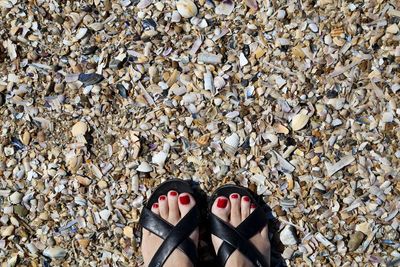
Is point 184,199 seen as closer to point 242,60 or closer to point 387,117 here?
point 242,60

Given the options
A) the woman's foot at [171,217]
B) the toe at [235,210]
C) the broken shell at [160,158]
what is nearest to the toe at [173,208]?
the woman's foot at [171,217]

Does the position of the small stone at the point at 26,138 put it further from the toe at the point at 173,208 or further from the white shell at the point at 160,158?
the toe at the point at 173,208

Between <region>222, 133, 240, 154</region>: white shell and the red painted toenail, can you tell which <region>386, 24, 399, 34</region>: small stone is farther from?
the red painted toenail

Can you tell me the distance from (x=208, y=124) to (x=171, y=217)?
17.8 inches

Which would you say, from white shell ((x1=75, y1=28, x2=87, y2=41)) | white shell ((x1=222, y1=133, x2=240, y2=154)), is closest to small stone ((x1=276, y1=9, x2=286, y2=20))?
white shell ((x1=222, y1=133, x2=240, y2=154))

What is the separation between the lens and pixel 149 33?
254 centimetres

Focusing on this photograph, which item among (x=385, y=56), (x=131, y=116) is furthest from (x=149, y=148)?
(x=385, y=56)

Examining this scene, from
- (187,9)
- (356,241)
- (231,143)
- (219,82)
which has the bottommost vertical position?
(356,241)

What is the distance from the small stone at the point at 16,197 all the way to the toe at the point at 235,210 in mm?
959

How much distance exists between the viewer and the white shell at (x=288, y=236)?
2.44 meters

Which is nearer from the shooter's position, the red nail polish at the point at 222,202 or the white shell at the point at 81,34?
the red nail polish at the point at 222,202

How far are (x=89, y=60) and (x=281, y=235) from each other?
119cm

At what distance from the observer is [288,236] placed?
2.45m

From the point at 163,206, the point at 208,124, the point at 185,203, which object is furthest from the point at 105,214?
the point at 208,124
